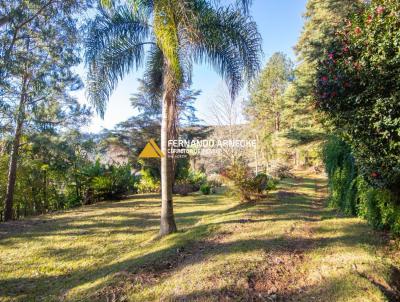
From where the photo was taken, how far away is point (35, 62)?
28.7 ft

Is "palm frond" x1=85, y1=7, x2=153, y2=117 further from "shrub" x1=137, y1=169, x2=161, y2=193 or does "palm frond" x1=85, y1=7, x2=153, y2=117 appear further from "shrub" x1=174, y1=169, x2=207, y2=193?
"shrub" x1=137, y1=169, x2=161, y2=193

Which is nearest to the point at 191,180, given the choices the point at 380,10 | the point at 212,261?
the point at 212,261

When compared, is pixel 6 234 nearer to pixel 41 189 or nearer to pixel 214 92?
pixel 41 189

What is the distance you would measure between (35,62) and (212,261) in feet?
28.8

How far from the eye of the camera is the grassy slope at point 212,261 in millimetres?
3152

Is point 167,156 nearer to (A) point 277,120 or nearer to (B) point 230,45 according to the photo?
(B) point 230,45

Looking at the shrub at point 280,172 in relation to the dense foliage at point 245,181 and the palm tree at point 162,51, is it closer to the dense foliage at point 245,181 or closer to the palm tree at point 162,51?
the dense foliage at point 245,181

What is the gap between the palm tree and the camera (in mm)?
5375

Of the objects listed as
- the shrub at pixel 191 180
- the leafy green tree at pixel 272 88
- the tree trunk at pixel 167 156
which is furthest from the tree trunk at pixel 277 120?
the tree trunk at pixel 167 156

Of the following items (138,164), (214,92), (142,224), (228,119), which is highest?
(214,92)

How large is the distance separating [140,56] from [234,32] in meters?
2.22

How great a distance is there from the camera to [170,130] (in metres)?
5.55

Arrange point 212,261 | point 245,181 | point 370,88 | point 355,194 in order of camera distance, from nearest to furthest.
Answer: point 370,88, point 212,261, point 355,194, point 245,181

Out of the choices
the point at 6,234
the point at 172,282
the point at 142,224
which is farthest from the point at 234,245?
the point at 6,234
